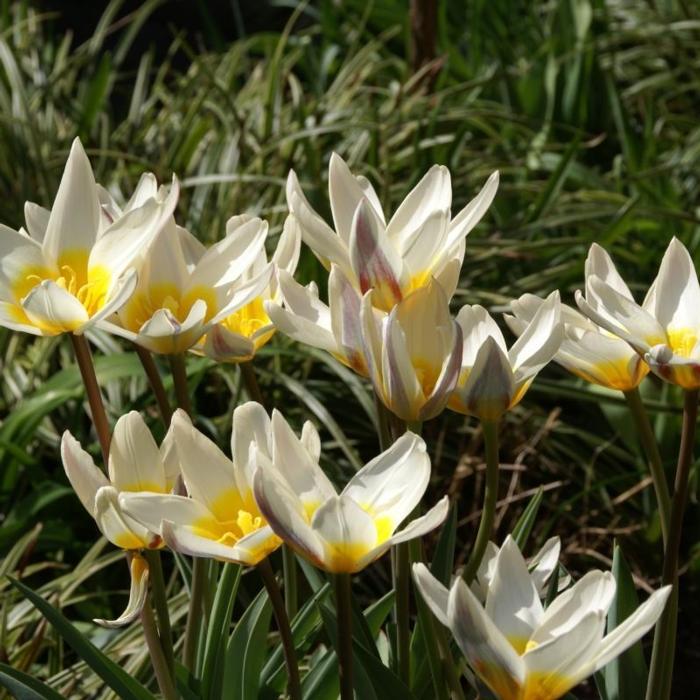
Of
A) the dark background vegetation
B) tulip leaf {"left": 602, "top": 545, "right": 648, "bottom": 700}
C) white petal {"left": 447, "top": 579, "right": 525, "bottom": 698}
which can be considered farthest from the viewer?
the dark background vegetation

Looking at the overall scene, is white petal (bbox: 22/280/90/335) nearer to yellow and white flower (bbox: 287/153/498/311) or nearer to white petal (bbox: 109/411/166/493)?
white petal (bbox: 109/411/166/493)

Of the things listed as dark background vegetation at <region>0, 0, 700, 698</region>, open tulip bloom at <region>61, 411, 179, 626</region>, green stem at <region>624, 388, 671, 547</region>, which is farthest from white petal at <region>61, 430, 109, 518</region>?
dark background vegetation at <region>0, 0, 700, 698</region>

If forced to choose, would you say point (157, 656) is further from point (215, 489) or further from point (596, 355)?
point (596, 355)

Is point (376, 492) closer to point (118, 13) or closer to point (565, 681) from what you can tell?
point (565, 681)

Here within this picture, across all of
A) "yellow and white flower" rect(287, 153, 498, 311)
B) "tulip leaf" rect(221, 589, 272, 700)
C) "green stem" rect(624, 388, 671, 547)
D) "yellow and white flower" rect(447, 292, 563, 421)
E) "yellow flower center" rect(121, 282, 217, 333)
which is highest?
"yellow and white flower" rect(287, 153, 498, 311)

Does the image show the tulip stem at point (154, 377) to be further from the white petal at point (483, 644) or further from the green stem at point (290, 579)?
the white petal at point (483, 644)

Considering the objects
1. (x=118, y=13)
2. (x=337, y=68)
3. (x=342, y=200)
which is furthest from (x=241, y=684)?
(x=118, y=13)
